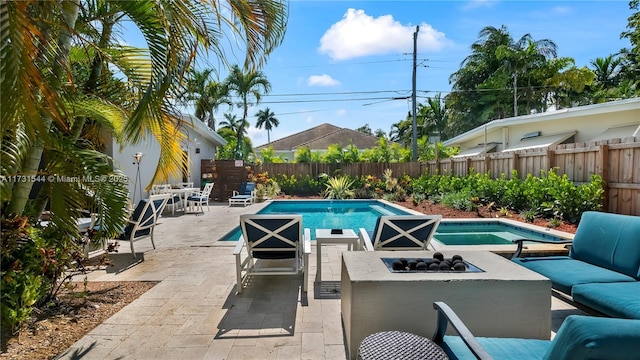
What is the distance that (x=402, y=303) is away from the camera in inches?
92.7

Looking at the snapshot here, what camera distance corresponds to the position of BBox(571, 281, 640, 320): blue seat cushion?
244 centimetres

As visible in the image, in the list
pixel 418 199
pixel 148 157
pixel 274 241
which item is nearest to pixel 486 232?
pixel 418 199

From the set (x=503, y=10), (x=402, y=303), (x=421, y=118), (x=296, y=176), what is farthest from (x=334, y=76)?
(x=402, y=303)

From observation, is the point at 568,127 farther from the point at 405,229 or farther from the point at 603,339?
the point at 603,339

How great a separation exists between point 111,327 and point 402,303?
263 centimetres

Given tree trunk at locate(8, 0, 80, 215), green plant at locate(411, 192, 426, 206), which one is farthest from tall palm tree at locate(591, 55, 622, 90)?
tree trunk at locate(8, 0, 80, 215)

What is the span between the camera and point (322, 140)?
31484 millimetres

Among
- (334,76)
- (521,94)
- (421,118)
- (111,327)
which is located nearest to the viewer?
(111,327)

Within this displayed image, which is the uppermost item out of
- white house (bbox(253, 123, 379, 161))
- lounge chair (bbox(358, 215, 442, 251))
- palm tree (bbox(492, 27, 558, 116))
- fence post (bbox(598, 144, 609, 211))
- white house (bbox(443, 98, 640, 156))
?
palm tree (bbox(492, 27, 558, 116))

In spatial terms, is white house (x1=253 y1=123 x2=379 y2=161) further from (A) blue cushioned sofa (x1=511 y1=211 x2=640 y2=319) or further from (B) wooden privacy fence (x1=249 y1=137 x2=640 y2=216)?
(A) blue cushioned sofa (x1=511 y1=211 x2=640 y2=319)

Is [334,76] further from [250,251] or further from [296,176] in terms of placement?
[250,251]

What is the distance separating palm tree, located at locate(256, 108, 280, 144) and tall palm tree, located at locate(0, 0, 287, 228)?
39939 millimetres

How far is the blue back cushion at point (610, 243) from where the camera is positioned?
10.3 feet

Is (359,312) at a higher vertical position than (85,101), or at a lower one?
lower
